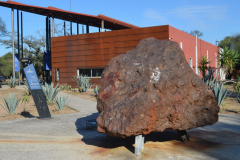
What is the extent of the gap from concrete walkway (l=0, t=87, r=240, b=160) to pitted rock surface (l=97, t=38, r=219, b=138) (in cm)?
57

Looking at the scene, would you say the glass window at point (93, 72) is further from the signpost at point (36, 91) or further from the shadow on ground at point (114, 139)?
the shadow on ground at point (114, 139)

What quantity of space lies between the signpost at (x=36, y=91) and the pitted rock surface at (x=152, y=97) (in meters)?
4.56

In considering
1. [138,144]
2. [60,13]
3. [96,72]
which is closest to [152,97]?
[138,144]

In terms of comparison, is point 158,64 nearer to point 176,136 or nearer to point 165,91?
point 165,91

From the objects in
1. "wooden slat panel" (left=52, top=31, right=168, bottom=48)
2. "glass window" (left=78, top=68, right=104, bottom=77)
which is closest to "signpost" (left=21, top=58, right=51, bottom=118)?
"wooden slat panel" (left=52, top=31, right=168, bottom=48)

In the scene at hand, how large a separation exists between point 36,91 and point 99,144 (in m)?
4.59

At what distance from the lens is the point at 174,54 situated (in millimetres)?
5523

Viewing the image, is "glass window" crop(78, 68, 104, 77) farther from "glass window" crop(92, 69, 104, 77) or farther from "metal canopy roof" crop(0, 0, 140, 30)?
"metal canopy roof" crop(0, 0, 140, 30)

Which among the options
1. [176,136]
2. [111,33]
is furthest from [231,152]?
[111,33]

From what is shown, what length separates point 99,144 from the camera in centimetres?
584

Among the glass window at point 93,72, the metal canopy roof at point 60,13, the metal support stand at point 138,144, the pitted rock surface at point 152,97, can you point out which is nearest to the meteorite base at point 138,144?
the metal support stand at point 138,144

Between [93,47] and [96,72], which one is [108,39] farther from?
[96,72]

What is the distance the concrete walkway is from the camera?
4977 mm

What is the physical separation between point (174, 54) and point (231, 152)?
91.7 inches
